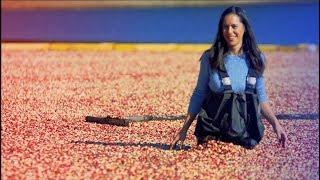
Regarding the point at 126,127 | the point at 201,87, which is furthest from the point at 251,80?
the point at 126,127

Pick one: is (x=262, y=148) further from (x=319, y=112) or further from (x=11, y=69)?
A: (x=11, y=69)

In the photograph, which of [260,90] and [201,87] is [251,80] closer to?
[260,90]

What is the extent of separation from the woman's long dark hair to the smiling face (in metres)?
0.02

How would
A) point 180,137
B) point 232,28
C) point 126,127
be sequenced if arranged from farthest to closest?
1. point 126,127
2. point 180,137
3. point 232,28

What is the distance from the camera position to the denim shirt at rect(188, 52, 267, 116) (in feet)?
8.06

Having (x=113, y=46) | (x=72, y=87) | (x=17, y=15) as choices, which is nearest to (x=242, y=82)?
→ (x=72, y=87)

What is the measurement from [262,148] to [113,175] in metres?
0.70

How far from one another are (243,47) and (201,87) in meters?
0.21

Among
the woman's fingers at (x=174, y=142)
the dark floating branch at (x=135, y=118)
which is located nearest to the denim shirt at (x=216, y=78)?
the woman's fingers at (x=174, y=142)

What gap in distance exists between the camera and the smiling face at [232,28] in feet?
7.97

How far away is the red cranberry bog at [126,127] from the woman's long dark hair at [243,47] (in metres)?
0.30

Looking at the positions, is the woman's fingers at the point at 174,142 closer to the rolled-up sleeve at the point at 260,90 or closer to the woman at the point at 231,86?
the woman at the point at 231,86

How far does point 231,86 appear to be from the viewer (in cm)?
247

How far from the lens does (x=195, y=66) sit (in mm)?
Result: 5996
